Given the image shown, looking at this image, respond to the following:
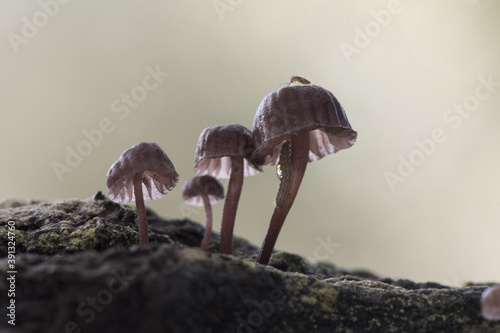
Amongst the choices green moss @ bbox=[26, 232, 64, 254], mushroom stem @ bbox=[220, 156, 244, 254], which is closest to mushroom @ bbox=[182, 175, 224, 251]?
mushroom stem @ bbox=[220, 156, 244, 254]

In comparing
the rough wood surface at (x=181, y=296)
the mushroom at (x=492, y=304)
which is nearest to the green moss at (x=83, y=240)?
the rough wood surface at (x=181, y=296)

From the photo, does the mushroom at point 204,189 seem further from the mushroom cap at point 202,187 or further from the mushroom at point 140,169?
the mushroom at point 140,169

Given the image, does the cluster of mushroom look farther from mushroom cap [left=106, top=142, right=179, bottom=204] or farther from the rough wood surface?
the rough wood surface

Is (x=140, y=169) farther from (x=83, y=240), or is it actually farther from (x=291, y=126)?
(x=291, y=126)

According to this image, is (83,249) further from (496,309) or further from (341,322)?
(496,309)

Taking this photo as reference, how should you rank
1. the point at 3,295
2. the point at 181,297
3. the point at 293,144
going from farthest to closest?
the point at 293,144
the point at 3,295
the point at 181,297

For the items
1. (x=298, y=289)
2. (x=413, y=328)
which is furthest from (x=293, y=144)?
(x=413, y=328)

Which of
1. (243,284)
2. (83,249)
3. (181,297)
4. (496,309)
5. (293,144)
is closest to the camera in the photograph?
(181,297)
